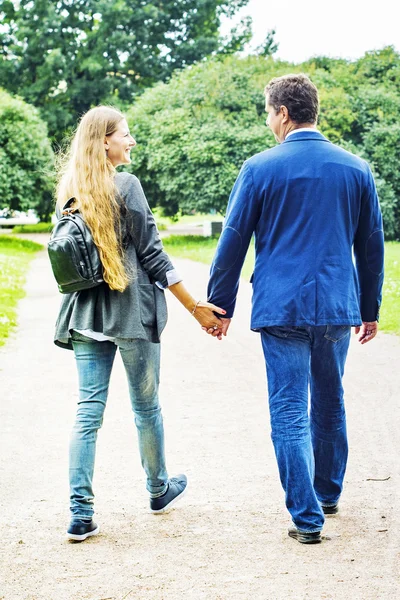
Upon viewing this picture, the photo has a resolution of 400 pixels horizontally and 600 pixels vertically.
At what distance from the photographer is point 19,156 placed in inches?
1186

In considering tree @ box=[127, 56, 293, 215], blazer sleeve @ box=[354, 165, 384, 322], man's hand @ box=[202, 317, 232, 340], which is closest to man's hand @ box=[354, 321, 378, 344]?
blazer sleeve @ box=[354, 165, 384, 322]

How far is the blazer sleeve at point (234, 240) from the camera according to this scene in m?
3.79

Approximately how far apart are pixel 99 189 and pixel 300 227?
0.85 metres

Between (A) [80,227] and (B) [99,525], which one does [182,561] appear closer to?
(B) [99,525]

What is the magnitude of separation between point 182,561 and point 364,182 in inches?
67.6

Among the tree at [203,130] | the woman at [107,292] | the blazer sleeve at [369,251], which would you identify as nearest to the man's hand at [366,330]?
the blazer sleeve at [369,251]

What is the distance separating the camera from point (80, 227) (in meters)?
3.81

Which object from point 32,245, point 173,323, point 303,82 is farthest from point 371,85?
point 303,82

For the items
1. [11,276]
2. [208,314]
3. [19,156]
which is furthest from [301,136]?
[19,156]

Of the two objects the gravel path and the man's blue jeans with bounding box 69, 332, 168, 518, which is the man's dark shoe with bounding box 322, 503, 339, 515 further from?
the man's blue jeans with bounding box 69, 332, 168, 518

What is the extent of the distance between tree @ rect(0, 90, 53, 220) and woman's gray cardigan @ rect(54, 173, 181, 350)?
25.9 m

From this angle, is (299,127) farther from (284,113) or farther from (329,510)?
(329,510)

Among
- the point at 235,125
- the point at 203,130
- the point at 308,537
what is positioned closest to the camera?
the point at 308,537

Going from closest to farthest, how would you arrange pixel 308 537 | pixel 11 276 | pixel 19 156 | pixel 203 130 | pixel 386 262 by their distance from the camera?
pixel 308 537 < pixel 11 276 < pixel 386 262 < pixel 203 130 < pixel 19 156
